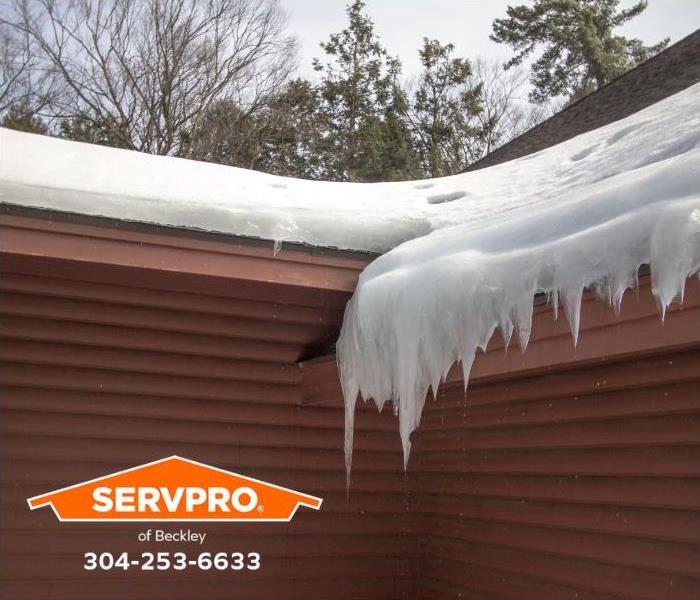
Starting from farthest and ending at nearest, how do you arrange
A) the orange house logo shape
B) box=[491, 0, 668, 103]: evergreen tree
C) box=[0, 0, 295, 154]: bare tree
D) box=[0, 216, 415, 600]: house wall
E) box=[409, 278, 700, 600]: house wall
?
1. box=[491, 0, 668, 103]: evergreen tree
2. box=[0, 0, 295, 154]: bare tree
3. the orange house logo shape
4. box=[0, 216, 415, 600]: house wall
5. box=[409, 278, 700, 600]: house wall

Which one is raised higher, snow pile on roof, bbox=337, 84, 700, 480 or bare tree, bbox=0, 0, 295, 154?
bare tree, bbox=0, 0, 295, 154

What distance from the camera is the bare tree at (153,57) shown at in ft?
49.1

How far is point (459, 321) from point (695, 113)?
5.43ft

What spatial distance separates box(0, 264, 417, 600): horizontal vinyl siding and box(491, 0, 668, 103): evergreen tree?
1553cm

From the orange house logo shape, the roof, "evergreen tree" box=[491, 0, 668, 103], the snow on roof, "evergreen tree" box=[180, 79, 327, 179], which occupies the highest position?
"evergreen tree" box=[491, 0, 668, 103]

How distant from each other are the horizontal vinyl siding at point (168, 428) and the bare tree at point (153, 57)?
38.1 ft

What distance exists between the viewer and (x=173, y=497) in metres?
4.20

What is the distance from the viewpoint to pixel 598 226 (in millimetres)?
2699

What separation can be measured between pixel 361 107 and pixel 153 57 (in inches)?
162

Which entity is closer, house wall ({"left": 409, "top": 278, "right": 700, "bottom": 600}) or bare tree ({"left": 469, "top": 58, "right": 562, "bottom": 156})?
house wall ({"left": 409, "top": 278, "right": 700, "bottom": 600})

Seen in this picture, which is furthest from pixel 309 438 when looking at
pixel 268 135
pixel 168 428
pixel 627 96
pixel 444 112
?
pixel 444 112

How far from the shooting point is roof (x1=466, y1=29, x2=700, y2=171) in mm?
5824

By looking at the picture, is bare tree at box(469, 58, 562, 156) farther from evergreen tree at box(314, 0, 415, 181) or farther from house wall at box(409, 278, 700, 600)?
house wall at box(409, 278, 700, 600)

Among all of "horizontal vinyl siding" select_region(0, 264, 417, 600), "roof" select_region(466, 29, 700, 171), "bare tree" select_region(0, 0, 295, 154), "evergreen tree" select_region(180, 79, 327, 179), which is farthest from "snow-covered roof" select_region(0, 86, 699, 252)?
"bare tree" select_region(0, 0, 295, 154)
